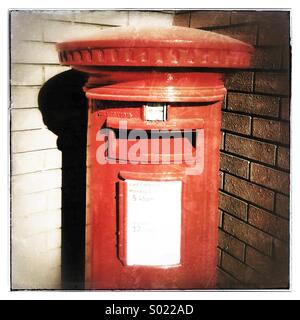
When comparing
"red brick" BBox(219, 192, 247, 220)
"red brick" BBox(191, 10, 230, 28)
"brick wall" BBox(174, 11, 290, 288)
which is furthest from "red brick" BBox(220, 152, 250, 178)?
"red brick" BBox(191, 10, 230, 28)

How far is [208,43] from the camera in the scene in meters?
1.39

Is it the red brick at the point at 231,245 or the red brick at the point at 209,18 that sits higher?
the red brick at the point at 209,18

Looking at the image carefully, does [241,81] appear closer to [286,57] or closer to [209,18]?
[286,57]

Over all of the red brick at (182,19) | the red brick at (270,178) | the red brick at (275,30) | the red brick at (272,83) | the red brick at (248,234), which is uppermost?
the red brick at (182,19)

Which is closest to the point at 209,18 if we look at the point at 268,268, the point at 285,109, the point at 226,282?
the point at 285,109

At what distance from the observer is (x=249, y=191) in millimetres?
2158

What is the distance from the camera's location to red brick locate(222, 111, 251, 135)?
6.91ft

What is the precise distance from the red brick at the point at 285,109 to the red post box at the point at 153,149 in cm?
43

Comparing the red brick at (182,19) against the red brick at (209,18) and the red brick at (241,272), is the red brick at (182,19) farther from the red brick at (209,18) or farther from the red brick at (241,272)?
the red brick at (241,272)

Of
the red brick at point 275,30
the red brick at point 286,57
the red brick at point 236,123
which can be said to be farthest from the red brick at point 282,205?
the red brick at point 275,30

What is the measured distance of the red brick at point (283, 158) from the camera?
1.91 m

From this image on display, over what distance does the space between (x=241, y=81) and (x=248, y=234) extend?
0.85 meters

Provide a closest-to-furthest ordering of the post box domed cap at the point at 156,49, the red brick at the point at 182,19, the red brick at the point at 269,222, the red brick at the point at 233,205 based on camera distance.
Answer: the post box domed cap at the point at 156,49, the red brick at the point at 269,222, the red brick at the point at 233,205, the red brick at the point at 182,19
